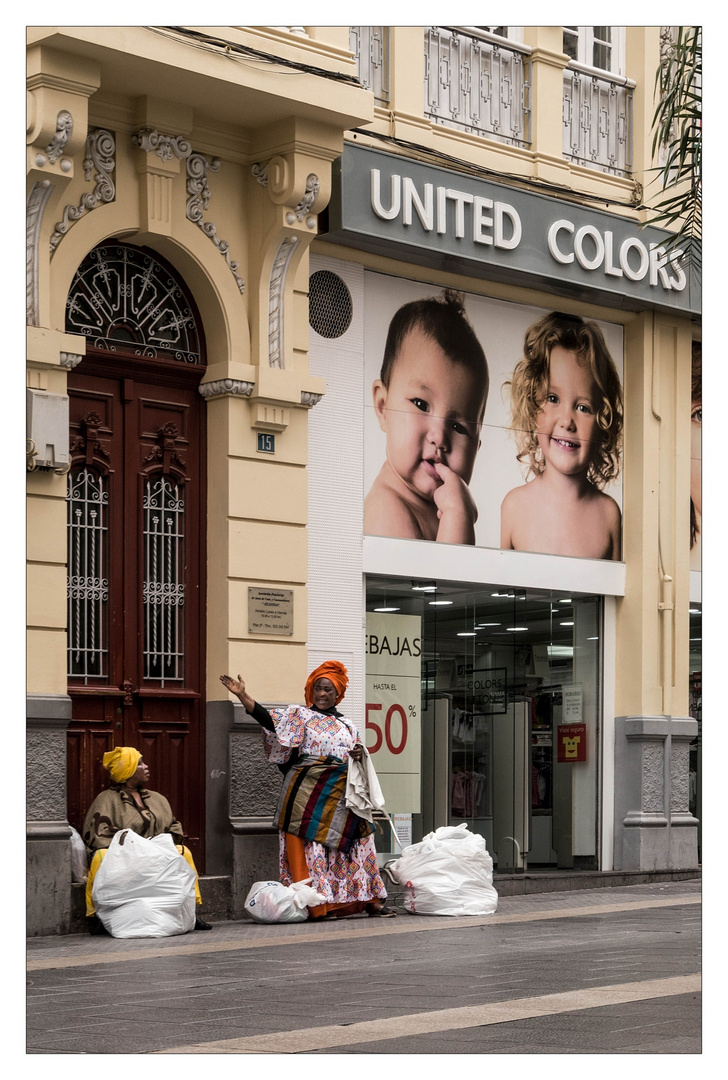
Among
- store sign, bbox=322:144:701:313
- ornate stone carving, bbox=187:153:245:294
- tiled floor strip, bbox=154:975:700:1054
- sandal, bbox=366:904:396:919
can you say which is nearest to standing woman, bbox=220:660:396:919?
sandal, bbox=366:904:396:919

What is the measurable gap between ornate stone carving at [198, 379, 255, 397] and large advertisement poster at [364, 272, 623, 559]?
147 cm

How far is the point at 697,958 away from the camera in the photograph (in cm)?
937

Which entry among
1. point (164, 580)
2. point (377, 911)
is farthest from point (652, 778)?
point (164, 580)

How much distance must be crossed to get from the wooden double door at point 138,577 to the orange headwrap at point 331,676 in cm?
81

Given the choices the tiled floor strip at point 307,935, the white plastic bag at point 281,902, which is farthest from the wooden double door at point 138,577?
the tiled floor strip at point 307,935

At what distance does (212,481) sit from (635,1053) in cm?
736

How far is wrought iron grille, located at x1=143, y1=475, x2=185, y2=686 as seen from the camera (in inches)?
484

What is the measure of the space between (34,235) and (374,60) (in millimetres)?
3949

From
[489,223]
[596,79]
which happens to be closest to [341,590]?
[489,223]

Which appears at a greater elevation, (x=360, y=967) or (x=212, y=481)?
(x=212, y=481)

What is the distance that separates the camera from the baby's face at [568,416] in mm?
15367

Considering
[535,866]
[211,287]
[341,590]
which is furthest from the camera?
[535,866]

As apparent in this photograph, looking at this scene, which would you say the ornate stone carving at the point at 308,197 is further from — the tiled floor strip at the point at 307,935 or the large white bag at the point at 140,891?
the tiled floor strip at the point at 307,935
